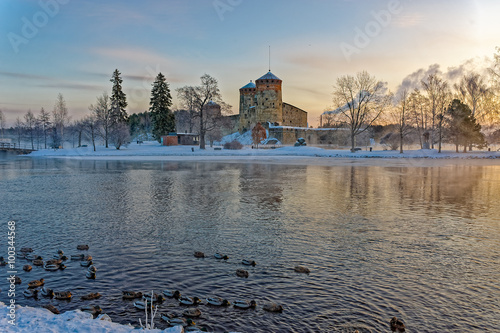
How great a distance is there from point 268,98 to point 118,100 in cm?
4235

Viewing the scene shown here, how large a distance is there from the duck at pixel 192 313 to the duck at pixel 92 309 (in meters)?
1.45

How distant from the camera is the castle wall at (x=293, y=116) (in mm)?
107688

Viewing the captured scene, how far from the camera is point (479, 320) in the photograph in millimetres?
5688

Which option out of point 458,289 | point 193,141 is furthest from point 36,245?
point 193,141

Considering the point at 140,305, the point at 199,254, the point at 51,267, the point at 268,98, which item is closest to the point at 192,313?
the point at 140,305

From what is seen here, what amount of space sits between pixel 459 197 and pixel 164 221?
1457 cm

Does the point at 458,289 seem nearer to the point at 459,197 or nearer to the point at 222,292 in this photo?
the point at 222,292

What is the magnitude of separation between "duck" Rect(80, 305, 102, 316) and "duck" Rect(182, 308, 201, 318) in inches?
57.0

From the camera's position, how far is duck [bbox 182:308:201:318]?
5855 millimetres

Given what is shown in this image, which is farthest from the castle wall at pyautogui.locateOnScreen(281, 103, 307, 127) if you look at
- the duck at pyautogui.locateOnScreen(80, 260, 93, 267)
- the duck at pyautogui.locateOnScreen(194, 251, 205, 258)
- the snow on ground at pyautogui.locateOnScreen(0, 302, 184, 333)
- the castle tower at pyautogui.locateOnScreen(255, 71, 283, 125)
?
the snow on ground at pyautogui.locateOnScreen(0, 302, 184, 333)

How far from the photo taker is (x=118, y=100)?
253ft

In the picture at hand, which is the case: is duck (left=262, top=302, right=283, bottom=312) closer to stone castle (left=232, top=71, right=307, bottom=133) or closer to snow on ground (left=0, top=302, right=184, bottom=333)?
snow on ground (left=0, top=302, right=184, bottom=333)

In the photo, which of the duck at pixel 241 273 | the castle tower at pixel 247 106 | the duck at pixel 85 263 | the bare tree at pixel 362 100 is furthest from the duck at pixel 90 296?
the castle tower at pixel 247 106

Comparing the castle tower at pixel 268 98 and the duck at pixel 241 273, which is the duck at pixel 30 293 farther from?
the castle tower at pixel 268 98
